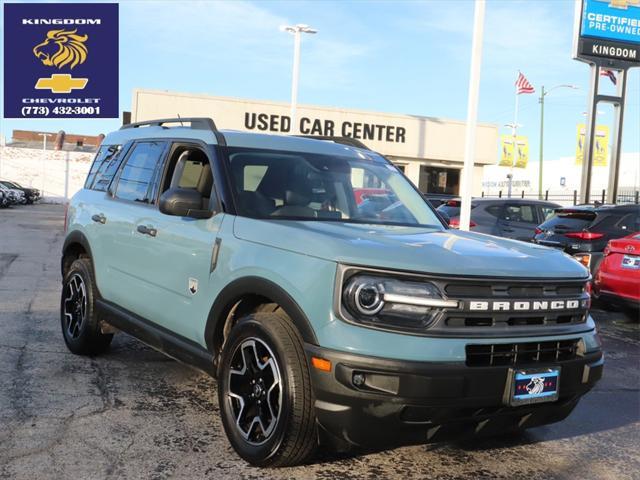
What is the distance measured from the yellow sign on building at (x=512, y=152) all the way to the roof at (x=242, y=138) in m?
46.6

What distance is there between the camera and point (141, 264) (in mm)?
4602

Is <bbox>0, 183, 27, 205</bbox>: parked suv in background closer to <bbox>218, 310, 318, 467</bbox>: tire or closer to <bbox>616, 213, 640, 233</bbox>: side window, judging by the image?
<bbox>616, 213, 640, 233</bbox>: side window

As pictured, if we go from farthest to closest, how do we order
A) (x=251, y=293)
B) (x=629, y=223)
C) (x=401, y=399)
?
(x=629, y=223), (x=251, y=293), (x=401, y=399)

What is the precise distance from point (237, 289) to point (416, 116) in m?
31.7

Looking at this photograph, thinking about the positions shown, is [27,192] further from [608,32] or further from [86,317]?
[86,317]

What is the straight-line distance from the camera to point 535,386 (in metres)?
3.15

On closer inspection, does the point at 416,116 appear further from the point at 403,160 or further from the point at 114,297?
the point at 114,297

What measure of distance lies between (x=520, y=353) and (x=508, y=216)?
36.2 feet

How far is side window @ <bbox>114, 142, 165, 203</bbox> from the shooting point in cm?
491

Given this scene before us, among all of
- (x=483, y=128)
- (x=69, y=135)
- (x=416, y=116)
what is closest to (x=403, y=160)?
(x=416, y=116)

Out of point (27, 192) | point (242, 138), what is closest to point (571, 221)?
point (242, 138)

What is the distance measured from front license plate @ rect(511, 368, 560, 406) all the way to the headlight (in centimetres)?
50

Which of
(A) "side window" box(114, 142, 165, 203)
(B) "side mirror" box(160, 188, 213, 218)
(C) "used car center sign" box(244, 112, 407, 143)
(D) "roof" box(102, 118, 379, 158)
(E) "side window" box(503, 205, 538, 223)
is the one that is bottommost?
(E) "side window" box(503, 205, 538, 223)

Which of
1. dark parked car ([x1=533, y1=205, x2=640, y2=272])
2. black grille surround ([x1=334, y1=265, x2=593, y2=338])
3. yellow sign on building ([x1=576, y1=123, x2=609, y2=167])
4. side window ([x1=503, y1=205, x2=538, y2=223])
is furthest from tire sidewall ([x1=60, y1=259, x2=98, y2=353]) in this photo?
yellow sign on building ([x1=576, y1=123, x2=609, y2=167])
